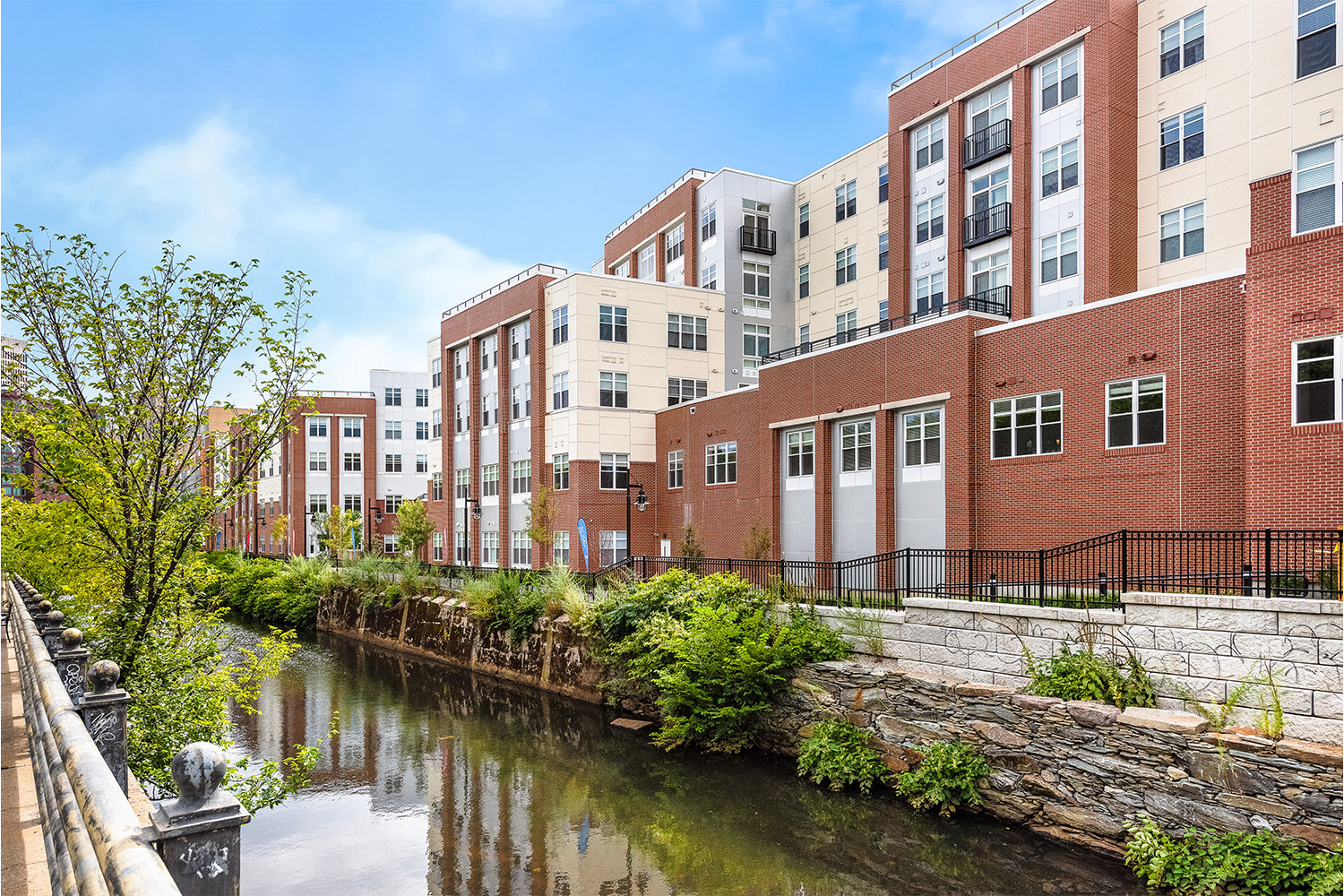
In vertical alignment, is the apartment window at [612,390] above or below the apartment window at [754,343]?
below

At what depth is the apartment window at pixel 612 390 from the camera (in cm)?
4178

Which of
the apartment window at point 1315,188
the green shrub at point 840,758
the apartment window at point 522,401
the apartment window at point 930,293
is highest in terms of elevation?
the apartment window at point 930,293

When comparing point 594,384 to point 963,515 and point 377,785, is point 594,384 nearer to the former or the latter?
point 963,515

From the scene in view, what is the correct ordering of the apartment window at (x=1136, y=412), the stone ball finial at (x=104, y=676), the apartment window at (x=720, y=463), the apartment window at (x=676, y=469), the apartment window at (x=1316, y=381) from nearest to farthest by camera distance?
the stone ball finial at (x=104, y=676)
the apartment window at (x=1316, y=381)
the apartment window at (x=1136, y=412)
the apartment window at (x=720, y=463)
the apartment window at (x=676, y=469)

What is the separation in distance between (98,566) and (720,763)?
12.4 meters

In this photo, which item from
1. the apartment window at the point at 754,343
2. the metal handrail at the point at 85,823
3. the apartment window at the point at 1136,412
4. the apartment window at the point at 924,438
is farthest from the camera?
the apartment window at the point at 754,343

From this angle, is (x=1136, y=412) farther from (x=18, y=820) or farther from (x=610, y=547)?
(x=610, y=547)

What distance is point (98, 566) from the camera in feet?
36.2

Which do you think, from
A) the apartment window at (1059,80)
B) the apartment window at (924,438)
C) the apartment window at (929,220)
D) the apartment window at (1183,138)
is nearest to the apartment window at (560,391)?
the apartment window at (929,220)

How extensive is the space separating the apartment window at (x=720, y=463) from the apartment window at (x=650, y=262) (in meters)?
15.9

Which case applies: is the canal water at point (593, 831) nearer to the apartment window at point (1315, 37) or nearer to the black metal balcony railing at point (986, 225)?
the apartment window at point (1315, 37)

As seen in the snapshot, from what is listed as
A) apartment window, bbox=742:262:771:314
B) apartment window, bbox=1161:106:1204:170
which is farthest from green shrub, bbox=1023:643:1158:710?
apartment window, bbox=742:262:771:314

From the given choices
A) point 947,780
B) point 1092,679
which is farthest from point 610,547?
point 1092,679

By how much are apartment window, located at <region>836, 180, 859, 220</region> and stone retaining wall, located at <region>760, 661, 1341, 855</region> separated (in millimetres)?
29067
